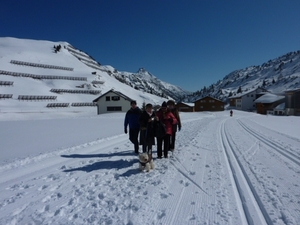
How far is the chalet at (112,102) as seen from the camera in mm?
47906

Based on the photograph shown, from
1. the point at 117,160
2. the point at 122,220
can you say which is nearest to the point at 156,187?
the point at 122,220

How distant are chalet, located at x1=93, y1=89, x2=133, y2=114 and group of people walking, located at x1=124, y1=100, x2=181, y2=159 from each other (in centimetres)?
4105

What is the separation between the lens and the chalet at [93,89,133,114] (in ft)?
157

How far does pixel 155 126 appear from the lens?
621cm

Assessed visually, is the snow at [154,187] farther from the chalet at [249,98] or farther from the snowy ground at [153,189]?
the chalet at [249,98]

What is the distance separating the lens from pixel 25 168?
585 cm

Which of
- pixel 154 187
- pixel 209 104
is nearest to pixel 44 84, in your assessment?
pixel 209 104

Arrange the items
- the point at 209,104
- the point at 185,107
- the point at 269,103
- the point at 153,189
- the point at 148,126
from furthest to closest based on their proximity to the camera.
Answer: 1. the point at 185,107
2. the point at 209,104
3. the point at 269,103
4. the point at 148,126
5. the point at 153,189

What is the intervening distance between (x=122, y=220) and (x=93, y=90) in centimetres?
6277

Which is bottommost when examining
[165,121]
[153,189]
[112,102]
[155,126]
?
[153,189]

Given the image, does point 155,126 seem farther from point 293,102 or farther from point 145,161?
point 293,102

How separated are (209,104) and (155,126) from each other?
67650 millimetres

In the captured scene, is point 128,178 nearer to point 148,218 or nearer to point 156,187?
point 156,187

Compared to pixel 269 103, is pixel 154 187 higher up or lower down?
lower down
